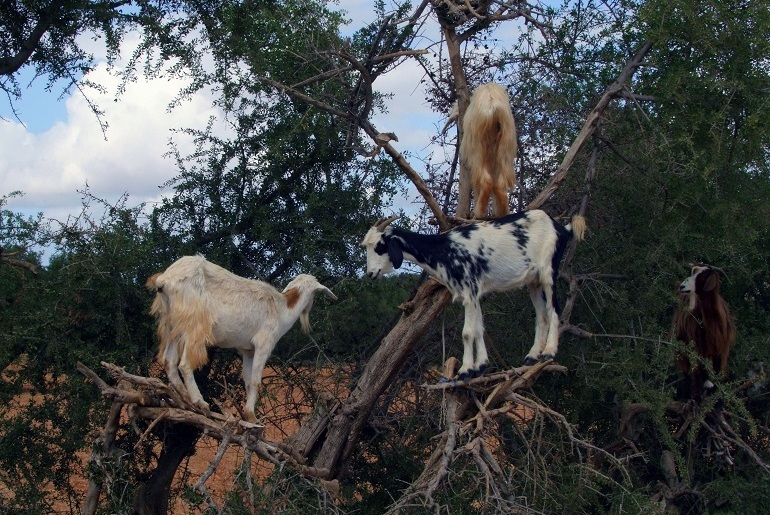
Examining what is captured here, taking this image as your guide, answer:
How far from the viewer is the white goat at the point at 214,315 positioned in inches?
193

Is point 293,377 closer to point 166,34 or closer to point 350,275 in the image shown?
point 350,275

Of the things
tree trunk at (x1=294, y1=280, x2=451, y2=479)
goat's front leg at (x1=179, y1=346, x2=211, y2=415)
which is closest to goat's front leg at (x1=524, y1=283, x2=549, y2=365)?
tree trunk at (x1=294, y1=280, x2=451, y2=479)

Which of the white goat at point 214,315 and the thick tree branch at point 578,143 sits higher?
the thick tree branch at point 578,143

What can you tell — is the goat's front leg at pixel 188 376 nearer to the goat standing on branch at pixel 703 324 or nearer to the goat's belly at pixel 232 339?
the goat's belly at pixel 232 339

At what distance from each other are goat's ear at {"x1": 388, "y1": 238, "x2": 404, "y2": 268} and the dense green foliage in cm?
121

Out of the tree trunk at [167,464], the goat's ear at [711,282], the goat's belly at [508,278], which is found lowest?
the tree trunk at [167,464]

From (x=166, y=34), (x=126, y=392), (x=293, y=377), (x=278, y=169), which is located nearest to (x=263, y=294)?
(x=126, y=392)

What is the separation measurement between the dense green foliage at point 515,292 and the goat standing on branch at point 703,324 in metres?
0.20

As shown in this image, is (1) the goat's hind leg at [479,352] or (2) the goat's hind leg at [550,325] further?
(2) the goat's hind leg at [550,325]

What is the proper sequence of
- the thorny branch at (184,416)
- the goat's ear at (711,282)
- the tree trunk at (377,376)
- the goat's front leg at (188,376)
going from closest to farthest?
the thorny branch at (184,416) → the goat's front leg at (188,376) → the tree trunk at (377,376) → the goat's ear at (711,282)

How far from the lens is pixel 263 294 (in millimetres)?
5176

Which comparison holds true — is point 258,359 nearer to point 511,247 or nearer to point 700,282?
point 511,247

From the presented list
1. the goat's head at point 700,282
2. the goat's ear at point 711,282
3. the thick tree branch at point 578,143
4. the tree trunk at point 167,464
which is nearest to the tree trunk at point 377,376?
the thick tree branch at point 578,143

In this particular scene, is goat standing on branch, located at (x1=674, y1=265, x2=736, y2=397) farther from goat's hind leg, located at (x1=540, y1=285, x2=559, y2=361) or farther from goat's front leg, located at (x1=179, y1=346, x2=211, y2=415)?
goat's front leg, located at (x1=179, y1=346, x2=211, y2=415)
